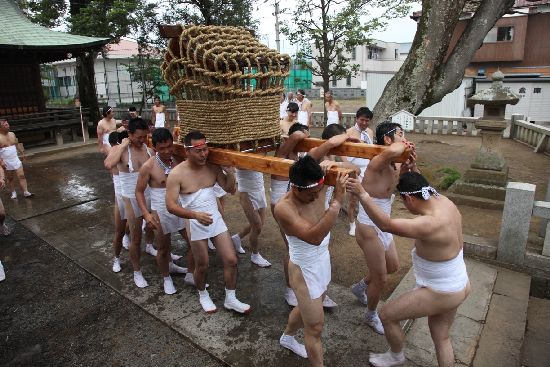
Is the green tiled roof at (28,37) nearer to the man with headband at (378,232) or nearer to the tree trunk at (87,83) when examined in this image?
the tree trunk at (87,83)

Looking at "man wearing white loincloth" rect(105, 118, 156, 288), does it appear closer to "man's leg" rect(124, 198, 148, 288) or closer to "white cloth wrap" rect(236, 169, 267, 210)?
"man's leg" rect(124, 198, 148, 288)

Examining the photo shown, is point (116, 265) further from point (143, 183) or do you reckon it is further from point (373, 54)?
point (373, 54)

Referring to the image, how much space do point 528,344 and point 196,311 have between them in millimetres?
3406

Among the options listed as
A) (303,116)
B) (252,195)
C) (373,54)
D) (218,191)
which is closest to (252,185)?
(252,195)

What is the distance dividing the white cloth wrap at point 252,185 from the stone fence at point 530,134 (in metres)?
9.93

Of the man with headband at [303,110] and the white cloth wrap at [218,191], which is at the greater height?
the man with headband at [303,110]

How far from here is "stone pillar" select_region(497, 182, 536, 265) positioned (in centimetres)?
448

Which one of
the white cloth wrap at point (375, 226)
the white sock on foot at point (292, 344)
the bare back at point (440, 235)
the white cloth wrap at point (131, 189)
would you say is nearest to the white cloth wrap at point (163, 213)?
the white cloth wrap at point (131, 189)

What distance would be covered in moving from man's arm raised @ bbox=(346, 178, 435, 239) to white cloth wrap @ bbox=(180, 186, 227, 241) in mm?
1680

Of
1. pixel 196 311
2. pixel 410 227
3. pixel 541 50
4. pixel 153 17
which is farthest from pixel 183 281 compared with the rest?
pixel 541 50

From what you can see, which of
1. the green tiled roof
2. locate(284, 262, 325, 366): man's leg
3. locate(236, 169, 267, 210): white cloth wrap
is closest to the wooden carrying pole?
locate(284, 262, 325, 366): man's leg

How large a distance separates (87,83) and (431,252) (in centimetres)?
1704

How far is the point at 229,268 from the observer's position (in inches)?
154

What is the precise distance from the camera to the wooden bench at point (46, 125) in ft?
44.0
